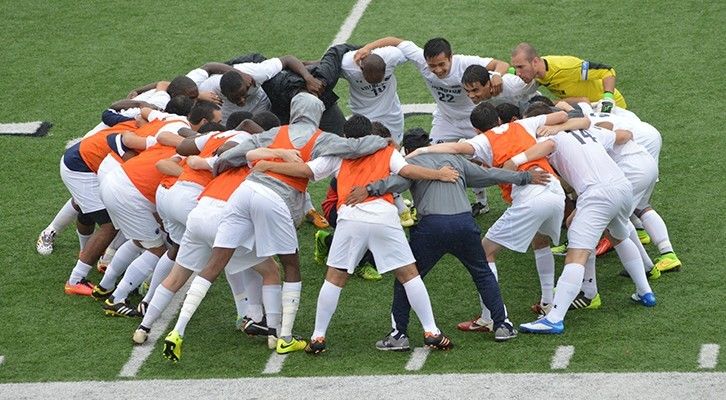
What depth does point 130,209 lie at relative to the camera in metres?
11.0

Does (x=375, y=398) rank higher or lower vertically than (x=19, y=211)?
higher

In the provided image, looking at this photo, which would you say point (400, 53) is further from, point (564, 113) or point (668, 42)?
point (668, 42)

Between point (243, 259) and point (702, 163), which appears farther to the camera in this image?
point (702, 163)

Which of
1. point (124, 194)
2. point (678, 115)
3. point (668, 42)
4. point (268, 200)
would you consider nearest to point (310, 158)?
point (268, 200)

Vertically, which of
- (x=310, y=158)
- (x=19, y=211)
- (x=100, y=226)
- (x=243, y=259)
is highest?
(x=310, y=158)

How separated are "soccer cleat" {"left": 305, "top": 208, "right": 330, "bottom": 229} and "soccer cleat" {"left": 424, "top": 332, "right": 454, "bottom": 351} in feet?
9.53

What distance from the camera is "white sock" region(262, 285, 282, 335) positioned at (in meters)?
10.4

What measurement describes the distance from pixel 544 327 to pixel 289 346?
186cm

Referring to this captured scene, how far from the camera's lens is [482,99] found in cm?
1182

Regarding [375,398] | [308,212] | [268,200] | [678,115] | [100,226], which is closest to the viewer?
[375,398]

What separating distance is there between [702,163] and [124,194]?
557 centimetres

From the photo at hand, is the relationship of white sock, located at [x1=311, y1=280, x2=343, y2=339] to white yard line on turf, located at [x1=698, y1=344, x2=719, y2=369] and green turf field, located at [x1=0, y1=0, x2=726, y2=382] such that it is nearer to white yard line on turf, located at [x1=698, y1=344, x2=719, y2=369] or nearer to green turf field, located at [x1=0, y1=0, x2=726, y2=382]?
green turf field, located at [x1=0, y1=0, x2=726, y2=382]

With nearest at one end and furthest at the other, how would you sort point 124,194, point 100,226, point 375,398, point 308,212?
point 375,398 → point 124,194 → point 100,226 → point 308,212

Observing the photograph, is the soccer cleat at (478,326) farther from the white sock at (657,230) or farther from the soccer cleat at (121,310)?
the soccer cleat at (121,310)
